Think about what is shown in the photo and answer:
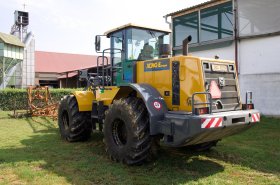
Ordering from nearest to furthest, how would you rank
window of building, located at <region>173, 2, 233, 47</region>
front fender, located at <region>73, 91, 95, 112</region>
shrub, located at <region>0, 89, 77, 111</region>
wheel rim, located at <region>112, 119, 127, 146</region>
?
wheel rim, located at <region>112, 119, 127, 146</region>
front fender, located at <region>73, 91, 95, 112</region>
window of building, located at <region>173, 2, 233, 47</region>
shrub, located at <region>0, 89, 77, 111</region>

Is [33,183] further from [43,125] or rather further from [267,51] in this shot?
[267,51]

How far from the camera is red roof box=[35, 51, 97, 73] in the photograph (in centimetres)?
3678

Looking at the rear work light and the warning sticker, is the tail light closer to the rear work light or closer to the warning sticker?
the rear work light

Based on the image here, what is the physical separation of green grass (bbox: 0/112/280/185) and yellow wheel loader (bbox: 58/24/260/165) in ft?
1.29

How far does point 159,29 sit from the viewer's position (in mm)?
7148

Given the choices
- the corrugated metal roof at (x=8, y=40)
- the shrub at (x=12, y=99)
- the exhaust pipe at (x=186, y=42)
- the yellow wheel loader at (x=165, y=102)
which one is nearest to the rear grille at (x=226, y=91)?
the yellow wheel loader at (x=165, y=102)

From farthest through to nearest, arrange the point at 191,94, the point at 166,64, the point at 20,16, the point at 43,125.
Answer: the point at 20,16 < the point at 43,125 < the point at 166,64 < the point at 191,94

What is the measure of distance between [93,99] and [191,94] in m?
3.35

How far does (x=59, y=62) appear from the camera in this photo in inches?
1527

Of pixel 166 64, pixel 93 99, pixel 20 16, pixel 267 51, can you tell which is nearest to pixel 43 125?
pixel 93 99

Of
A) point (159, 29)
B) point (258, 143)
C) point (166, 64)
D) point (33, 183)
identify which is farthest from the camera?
point (258, 143)

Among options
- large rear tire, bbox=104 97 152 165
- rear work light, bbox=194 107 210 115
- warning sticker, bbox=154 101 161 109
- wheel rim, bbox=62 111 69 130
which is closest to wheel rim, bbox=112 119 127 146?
large rear tire, bbox=104 97 152 165

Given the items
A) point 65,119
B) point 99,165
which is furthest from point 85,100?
point 99,165

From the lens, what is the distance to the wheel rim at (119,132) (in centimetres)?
608
